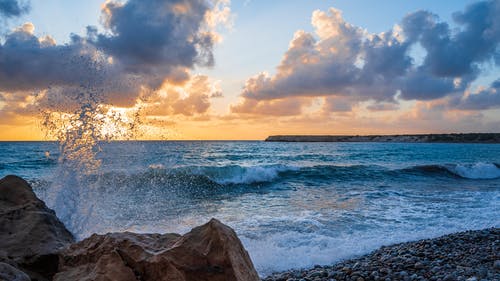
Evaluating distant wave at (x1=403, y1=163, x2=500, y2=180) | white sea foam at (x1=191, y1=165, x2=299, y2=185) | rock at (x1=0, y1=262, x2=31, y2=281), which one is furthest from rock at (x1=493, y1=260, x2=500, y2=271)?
distant wave at (x1=403, y1=163, x2=500, y2=180)

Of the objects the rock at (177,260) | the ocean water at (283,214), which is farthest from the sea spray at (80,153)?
the rock at (177,260)

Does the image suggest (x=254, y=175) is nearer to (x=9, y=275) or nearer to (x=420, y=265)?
(x=420, y=265)

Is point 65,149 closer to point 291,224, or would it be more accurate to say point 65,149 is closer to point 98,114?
point 98,114

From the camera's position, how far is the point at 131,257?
2660 mm

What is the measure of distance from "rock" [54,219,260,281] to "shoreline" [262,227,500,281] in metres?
2.19

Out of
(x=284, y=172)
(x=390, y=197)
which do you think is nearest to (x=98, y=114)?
(x=390, y=197)

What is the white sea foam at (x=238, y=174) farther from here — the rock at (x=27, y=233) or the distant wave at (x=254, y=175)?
the rock at (x=27, y=233)

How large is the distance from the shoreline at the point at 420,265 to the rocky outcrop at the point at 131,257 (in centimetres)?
219

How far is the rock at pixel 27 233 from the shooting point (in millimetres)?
3260

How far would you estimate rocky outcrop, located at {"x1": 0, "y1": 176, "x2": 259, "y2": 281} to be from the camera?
2.47 metres

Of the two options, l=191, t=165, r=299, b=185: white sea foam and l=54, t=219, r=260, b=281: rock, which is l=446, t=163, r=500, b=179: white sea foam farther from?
l=54, t=219, r=260, b=281: rock

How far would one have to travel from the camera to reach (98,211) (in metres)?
8.29

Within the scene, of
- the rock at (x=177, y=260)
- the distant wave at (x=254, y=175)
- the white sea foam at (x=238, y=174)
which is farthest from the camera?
the white sea foam at (x=238, y=174)

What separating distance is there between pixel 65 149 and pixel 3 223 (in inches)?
207
